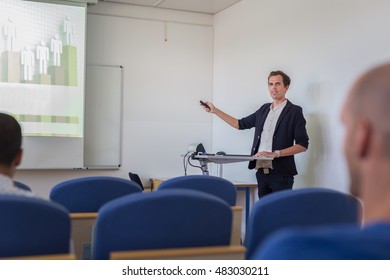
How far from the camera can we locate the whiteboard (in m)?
6.07

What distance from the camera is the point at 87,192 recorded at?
8.93 feet

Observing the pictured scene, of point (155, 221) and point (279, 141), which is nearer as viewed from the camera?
point (155, 221)

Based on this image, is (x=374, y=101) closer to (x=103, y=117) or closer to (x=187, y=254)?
(x=187, y=254)

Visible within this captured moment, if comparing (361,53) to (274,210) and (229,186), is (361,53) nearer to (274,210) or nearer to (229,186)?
(229,186)

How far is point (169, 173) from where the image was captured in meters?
6.49

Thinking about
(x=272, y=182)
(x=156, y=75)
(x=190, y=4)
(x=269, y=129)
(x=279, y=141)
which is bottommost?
(x=272, y=182)

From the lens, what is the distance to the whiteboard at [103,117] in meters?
6.07

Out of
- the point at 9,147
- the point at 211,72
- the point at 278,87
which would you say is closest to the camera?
the point at 9,147

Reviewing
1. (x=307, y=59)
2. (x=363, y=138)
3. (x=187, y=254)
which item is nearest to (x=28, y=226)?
(x=187, y=254)

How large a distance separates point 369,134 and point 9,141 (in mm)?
1586

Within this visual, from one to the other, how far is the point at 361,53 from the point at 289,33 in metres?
1.17

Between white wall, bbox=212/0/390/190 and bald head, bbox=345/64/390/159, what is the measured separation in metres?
2.52

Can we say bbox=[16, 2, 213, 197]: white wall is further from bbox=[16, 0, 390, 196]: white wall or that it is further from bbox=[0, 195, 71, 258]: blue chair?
bbox=[0, 195, 71, 258]: blue chair

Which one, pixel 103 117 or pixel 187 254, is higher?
pixel 103 117
